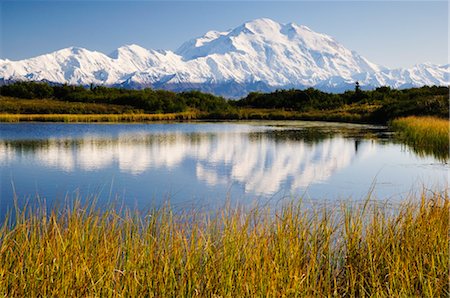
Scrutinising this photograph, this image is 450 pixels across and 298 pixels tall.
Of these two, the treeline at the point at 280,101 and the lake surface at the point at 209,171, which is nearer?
the lake surface at the point at 209,171

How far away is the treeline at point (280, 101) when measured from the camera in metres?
45.8

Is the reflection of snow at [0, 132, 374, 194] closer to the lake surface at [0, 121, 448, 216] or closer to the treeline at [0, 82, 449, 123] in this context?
the lake surface at [0, 121, 448, 216]

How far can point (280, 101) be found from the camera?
71062 millimetres

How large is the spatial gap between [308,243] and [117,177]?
8426mm

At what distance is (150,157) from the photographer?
59.0ft

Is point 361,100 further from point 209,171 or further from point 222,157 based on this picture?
point 209,171

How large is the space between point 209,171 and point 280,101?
189 feet

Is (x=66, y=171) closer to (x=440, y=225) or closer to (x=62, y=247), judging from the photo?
(x=62, y=247)

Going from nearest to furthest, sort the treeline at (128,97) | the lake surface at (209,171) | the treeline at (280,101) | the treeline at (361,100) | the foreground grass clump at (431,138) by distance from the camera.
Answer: the lake surface at (209,171) < the foreground grass clump at (431,138) < the treeline at (361,100) < the treeline at (280,101) < the treeline at (128,97)

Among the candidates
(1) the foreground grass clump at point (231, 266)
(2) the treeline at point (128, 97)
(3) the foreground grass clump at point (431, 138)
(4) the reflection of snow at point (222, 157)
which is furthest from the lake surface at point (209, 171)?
(2) the treeline at point (128, 97)

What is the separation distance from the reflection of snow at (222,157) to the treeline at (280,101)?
17282 mm

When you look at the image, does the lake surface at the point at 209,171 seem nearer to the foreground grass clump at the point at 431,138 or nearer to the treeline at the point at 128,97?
the foreground grass clump at the point at 431,138

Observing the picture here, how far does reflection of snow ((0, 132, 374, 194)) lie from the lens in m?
13.5

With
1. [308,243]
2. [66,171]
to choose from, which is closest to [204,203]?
[308,243]
